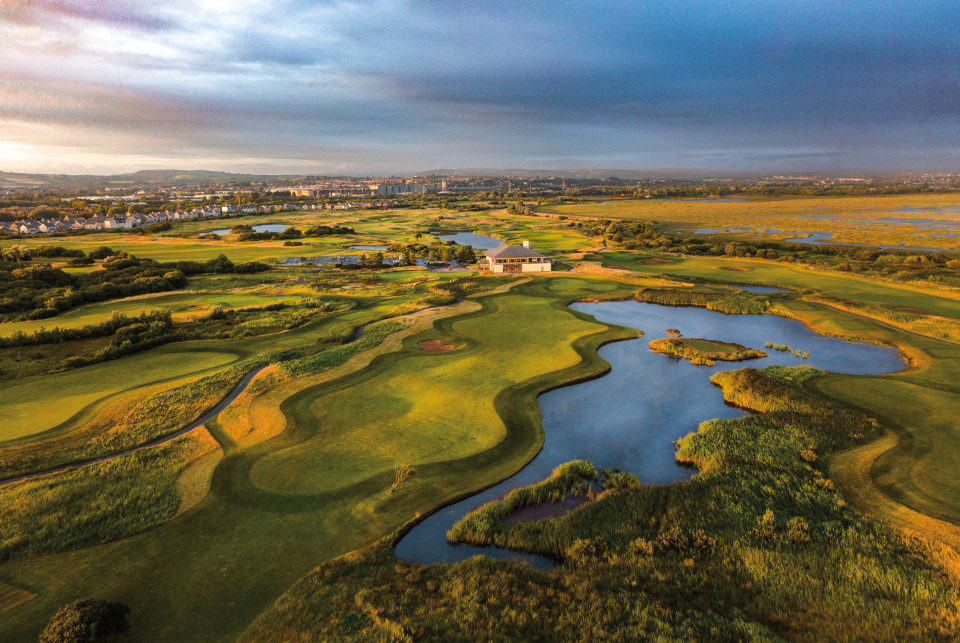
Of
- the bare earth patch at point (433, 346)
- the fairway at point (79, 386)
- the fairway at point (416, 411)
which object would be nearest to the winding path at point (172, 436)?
the fairway at point (79, 386)

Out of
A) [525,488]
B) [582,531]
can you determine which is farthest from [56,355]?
[582,531]

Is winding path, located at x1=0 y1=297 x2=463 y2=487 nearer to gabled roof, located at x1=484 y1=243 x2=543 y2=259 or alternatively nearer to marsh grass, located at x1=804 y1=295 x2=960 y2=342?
gabled roof, located at x1=484 y1=243 x2=543 y2=259

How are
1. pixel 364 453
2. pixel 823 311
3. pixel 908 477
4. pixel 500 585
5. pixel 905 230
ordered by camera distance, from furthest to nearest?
1. pixel 905 230
2. pixel 823 311
3. pixel 364 453
4. pixel 908 477
5. pixel 500 585

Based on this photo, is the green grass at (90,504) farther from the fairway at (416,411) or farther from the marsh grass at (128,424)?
the fairway at (416,411)

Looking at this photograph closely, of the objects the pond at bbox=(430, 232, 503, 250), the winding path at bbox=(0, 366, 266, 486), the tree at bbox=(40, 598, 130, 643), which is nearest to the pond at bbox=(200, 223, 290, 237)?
the pond at bbox=(430, 232, 503, 250)

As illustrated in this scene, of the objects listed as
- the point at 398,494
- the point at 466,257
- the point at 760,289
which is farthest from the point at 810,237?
the point at 398,494

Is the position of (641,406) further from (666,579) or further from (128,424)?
(128,424)

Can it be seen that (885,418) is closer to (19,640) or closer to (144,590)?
(144,590)
